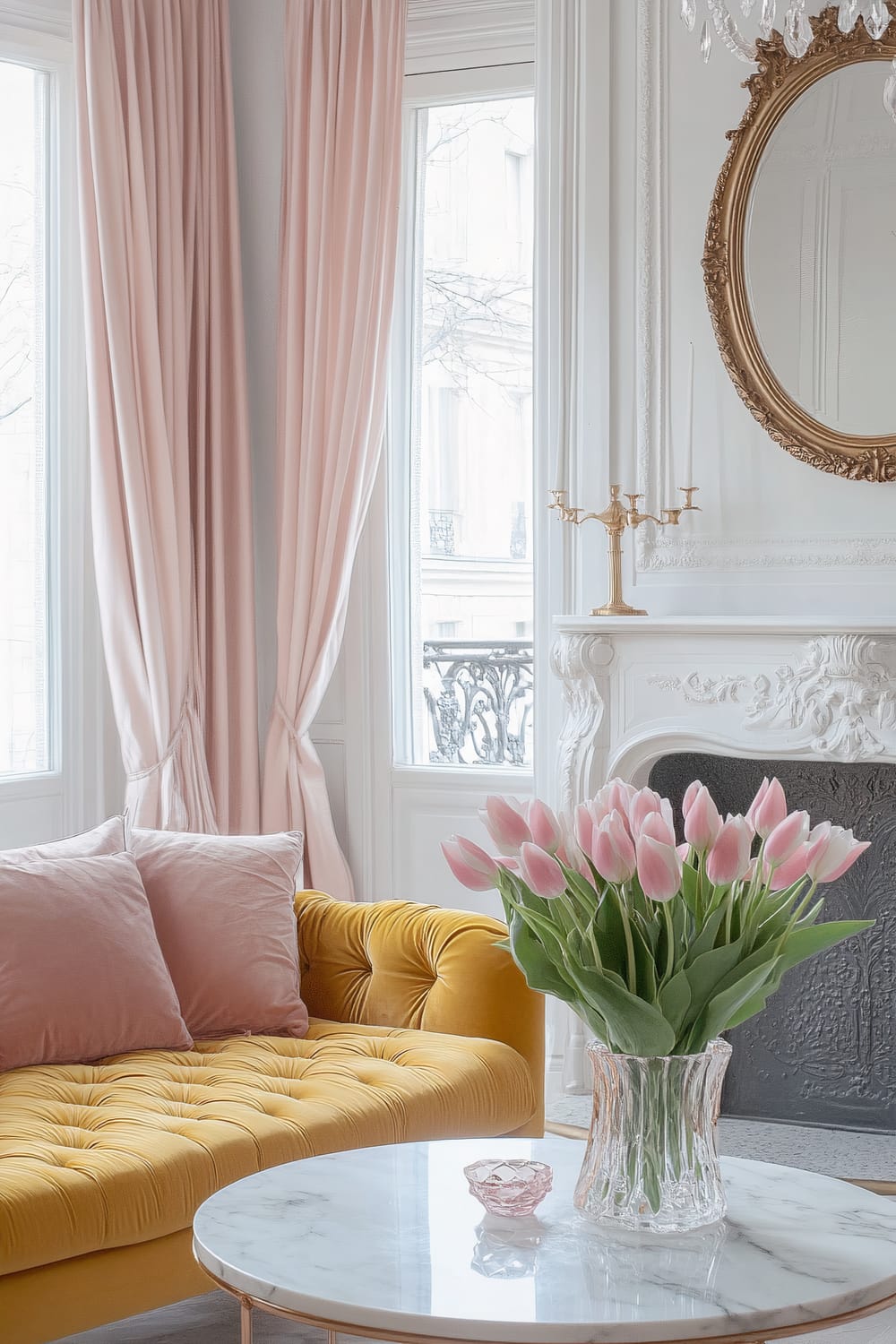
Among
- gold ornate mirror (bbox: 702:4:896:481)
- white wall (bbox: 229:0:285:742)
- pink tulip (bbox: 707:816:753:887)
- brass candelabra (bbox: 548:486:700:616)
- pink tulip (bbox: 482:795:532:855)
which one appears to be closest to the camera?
pink tulip (bbox: 707:816:753:887)

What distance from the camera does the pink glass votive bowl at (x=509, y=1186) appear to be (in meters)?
1.73

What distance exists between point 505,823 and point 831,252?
2473 mm

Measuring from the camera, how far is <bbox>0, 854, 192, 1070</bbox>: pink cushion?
2670mm

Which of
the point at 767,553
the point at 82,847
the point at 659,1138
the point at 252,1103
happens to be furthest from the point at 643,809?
the point at 767,553

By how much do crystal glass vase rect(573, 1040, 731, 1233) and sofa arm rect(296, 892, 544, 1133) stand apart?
1183 millimetres

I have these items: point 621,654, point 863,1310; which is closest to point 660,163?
point 621,654

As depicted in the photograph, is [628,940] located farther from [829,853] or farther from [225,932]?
[225,932]

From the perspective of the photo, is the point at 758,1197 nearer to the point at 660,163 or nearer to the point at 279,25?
the point at 660,163

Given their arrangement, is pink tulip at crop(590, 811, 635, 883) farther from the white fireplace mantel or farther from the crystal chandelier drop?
the white fireplace mantel

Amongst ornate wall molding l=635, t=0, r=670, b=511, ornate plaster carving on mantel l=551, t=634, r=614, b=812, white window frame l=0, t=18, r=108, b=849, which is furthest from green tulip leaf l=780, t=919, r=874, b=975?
white window frame l=0, t=18, r=108, b=849

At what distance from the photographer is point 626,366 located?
12.9ft

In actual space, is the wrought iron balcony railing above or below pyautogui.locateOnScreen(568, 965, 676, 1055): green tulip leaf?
above

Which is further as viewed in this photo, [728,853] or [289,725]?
[289,725]

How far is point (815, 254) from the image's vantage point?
3.70 meters
